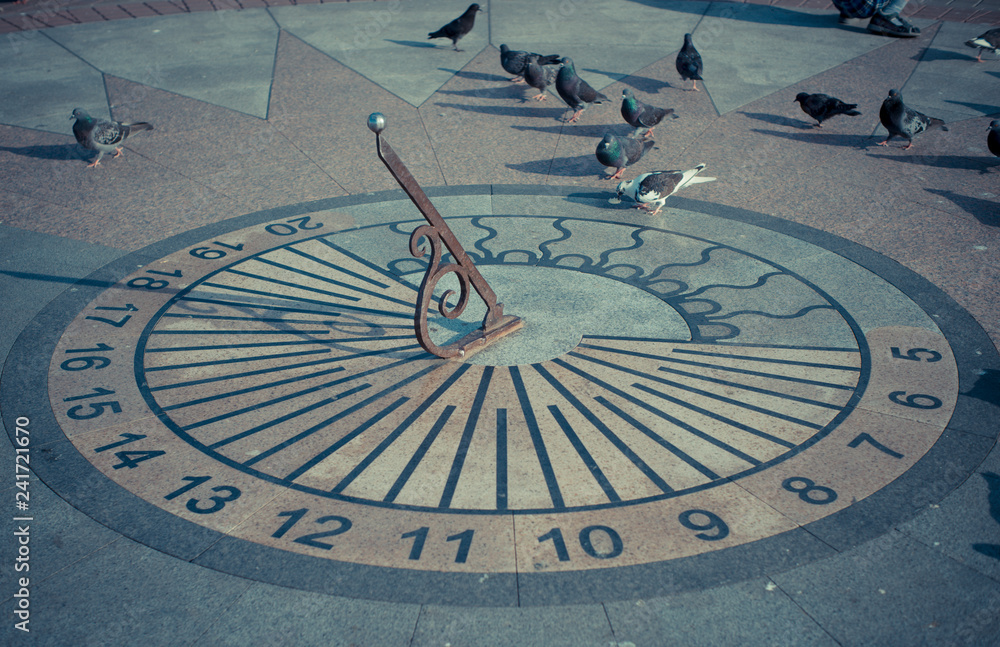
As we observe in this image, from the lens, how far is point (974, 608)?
450 cm

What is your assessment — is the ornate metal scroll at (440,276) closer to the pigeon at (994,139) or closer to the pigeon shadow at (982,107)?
the pigeon at (994,139)

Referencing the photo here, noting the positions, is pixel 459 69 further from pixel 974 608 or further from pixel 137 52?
pixel 974 608

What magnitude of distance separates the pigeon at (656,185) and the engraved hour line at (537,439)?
3569mm

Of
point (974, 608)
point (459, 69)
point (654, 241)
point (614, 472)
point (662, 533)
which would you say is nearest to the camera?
point (974, 608)

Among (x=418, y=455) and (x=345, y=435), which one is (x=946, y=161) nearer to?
(x=418, y=455)

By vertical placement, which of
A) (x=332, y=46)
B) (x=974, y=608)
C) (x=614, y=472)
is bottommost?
(x=974, y=608)

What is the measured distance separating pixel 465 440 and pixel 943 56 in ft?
41.1

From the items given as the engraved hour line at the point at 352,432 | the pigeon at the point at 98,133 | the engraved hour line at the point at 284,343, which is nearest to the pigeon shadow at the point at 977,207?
the engraved hour line at the point at 352,432

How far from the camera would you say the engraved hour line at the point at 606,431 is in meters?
5.57

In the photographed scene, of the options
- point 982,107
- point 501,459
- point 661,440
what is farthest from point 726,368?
→ point 982,107

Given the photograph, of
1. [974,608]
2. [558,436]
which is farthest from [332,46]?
[974,608]

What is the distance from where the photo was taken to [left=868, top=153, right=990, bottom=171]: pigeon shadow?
1027cm

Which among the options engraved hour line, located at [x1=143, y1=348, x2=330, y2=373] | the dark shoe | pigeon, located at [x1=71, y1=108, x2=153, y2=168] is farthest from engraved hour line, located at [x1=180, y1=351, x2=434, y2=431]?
the dark shoe

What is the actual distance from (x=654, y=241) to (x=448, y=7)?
11037mm
